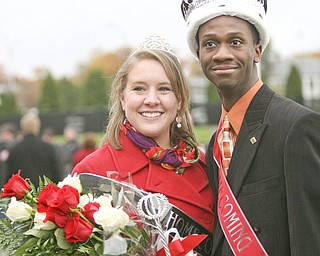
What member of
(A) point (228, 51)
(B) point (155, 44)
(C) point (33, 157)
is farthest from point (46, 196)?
(C) point (33, 157)

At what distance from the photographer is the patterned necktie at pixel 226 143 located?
287cm

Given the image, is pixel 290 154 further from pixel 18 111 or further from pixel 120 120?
pixel 18 111

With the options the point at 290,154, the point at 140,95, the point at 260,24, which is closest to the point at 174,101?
the point at 140,95

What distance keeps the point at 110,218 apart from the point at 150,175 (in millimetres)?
689

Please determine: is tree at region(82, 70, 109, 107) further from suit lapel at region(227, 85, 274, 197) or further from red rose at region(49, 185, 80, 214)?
red rose at region(49, 185, 80, 214)

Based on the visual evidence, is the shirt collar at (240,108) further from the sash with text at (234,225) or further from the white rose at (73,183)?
the white rose at (73,183)

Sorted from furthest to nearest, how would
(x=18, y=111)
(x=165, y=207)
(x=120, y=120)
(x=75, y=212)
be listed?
1. (x=18, y=111)
2. (x=120, y=120)
3. (x=165, y=207)
4. (x=75, y=212)

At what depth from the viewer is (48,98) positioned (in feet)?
143

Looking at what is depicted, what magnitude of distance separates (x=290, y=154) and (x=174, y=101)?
0.79m

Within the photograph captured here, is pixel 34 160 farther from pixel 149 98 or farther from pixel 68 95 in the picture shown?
pixel 68 95

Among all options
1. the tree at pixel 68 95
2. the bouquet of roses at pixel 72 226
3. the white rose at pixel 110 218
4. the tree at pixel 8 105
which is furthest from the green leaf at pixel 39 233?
the tree at pixel 68 95

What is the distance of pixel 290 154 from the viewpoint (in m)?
2.47

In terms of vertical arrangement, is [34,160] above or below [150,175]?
below

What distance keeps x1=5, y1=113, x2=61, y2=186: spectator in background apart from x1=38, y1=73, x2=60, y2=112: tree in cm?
3613
